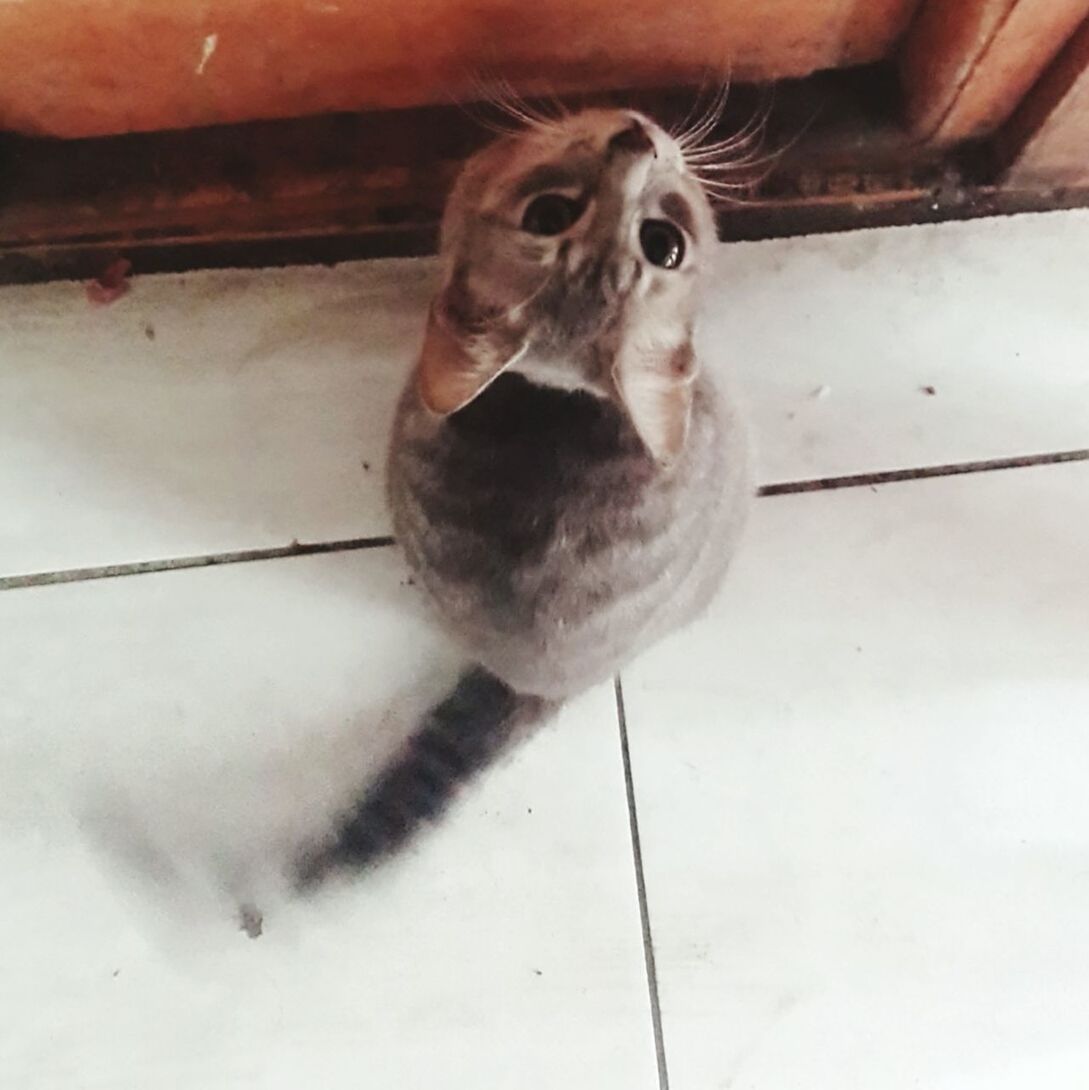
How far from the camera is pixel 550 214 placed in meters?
0.76

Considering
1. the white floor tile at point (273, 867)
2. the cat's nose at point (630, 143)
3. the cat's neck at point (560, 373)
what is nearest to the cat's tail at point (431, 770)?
the white floor tile at point (273, 867)

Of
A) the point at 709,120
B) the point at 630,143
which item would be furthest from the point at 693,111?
the point at 630,143

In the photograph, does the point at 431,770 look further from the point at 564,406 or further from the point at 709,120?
the point at 709,120

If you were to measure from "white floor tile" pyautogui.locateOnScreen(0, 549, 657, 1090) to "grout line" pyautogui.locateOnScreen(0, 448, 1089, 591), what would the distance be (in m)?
0.01

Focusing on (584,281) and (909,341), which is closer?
(584,281)

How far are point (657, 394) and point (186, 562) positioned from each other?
566mm

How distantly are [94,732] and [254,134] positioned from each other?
0.60 metres

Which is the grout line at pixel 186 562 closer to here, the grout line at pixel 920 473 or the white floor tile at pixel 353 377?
the white floor tile at pixel 353 377

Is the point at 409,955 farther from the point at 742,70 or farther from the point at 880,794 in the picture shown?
the point at 742,70

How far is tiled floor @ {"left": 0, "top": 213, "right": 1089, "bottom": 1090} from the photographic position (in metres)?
0.96

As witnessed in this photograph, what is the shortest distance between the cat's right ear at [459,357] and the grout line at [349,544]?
1.16 ft

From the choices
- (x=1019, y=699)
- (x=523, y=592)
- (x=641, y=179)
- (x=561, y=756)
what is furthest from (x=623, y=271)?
(x=1019, y=699)

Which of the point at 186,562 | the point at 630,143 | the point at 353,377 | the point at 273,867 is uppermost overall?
the point at 630,143

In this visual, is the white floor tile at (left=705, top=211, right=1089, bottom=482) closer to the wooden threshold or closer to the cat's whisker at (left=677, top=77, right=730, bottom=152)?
the wooden threshold
